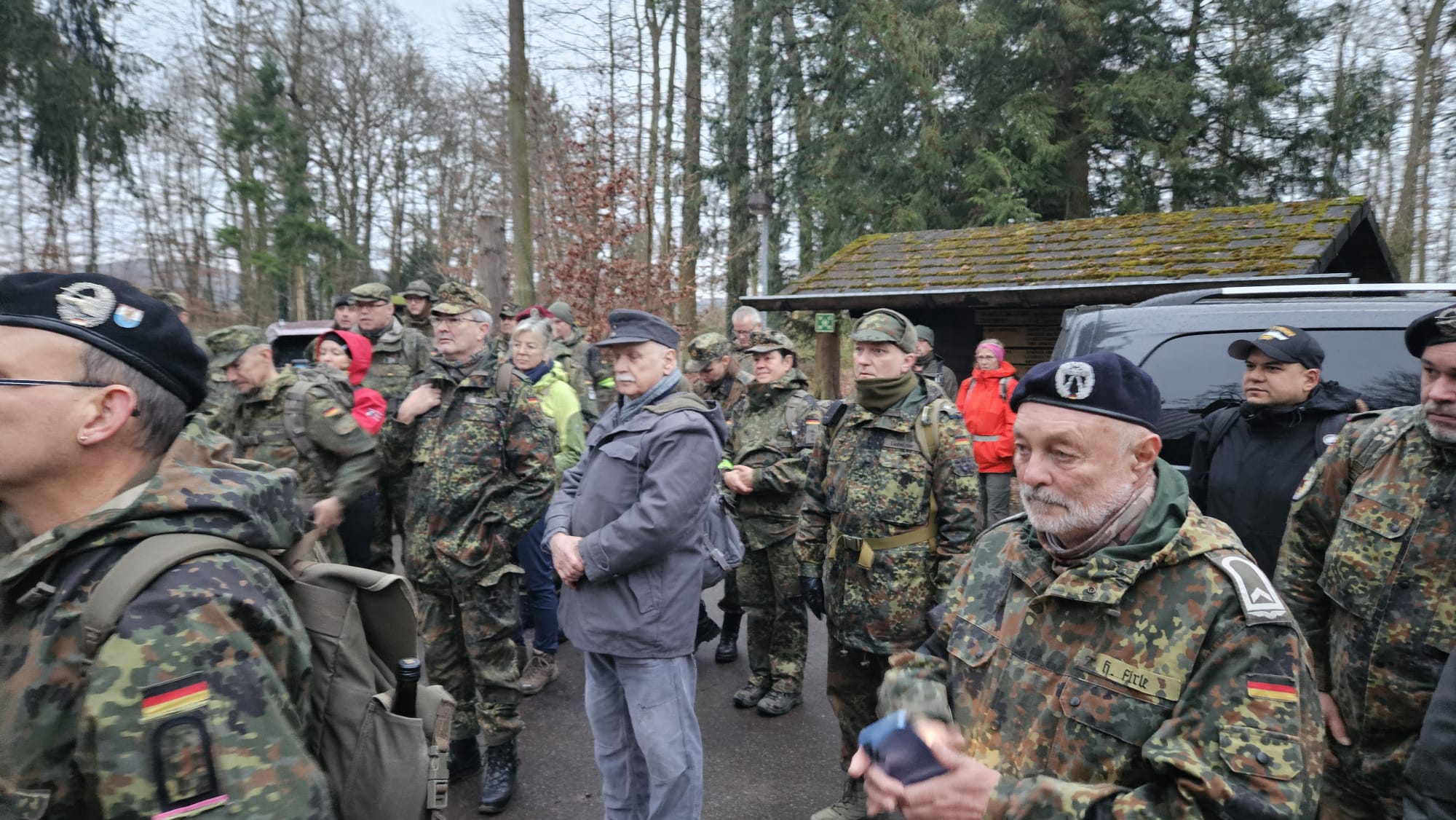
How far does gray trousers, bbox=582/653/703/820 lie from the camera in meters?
3.17

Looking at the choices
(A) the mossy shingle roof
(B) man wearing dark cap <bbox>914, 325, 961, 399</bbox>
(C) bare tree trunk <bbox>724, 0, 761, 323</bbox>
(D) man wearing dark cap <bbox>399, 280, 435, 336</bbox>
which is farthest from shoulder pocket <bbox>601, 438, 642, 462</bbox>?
(C) bare tree trunk <bbox>724, 0, 761, 323</bbox>

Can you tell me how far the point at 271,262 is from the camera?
55.1 ft

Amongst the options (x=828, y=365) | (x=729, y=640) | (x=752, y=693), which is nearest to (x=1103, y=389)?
(x=752, y=693)

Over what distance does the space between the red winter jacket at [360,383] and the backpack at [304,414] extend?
0.29 meters

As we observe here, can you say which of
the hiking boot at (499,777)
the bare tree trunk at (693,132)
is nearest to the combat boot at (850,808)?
the hiking boot at (499,777)

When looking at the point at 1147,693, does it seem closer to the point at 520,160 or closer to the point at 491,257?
the point at 491,257

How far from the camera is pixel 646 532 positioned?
3129mm

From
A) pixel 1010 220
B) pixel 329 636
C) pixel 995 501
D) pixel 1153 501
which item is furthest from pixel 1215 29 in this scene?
pixel 329 636

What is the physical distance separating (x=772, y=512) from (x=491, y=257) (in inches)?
274

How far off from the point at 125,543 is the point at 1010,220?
16.5 metres

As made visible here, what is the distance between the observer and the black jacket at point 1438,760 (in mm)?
1670

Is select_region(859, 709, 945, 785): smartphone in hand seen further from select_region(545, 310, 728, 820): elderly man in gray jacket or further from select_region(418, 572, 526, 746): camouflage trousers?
select_region(418, 572, 526, 746): camouflage trousers

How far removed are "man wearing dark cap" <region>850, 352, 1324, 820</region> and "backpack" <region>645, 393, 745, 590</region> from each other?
1.46m

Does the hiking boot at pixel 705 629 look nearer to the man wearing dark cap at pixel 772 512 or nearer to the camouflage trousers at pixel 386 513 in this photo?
the man wearing dark cap at pixel 772 512
